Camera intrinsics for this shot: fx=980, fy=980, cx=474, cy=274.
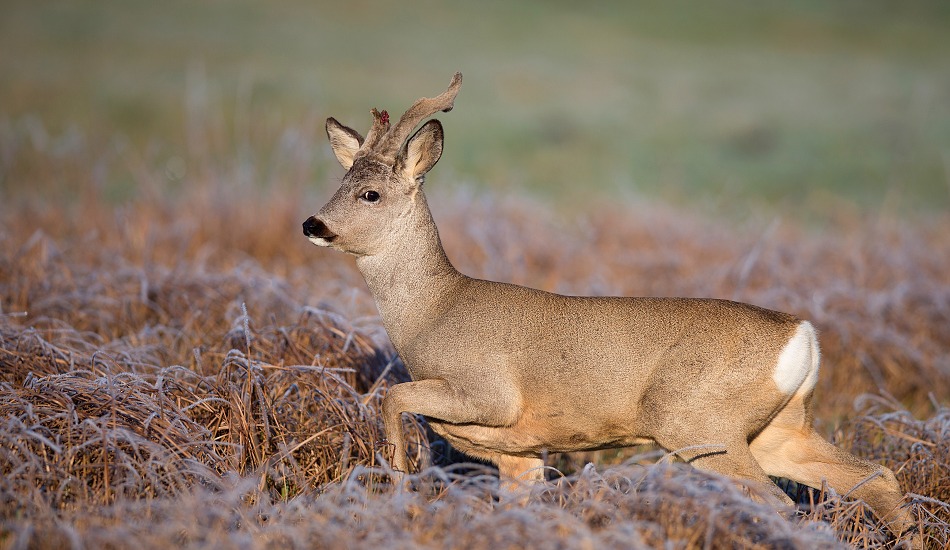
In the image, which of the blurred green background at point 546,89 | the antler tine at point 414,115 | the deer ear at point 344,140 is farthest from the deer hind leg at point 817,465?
the blurred green background at point 546,89

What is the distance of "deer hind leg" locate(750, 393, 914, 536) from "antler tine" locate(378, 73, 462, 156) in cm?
228

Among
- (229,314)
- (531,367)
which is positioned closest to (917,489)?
(531,367)

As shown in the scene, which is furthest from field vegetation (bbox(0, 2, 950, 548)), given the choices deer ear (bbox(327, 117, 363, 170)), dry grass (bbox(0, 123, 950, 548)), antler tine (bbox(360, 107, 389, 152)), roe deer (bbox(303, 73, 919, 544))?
antler tine (bbox(360, 107, 389, 152))

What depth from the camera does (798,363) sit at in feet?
15.0

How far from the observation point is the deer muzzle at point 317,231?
15.7 ft

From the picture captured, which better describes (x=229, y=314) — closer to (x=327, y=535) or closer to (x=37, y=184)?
(x=327, y=535)

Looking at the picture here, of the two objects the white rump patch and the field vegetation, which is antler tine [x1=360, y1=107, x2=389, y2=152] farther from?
the white rump patch

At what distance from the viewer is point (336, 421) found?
17.2 feet

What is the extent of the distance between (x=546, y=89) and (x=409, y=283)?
21464mm

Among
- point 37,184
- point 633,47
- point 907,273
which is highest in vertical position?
point 633,47

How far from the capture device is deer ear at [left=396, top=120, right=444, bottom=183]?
197 inches

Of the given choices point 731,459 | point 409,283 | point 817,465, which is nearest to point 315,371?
point 409,283

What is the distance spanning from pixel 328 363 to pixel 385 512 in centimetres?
228

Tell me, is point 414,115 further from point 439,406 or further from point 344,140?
point 439,406
